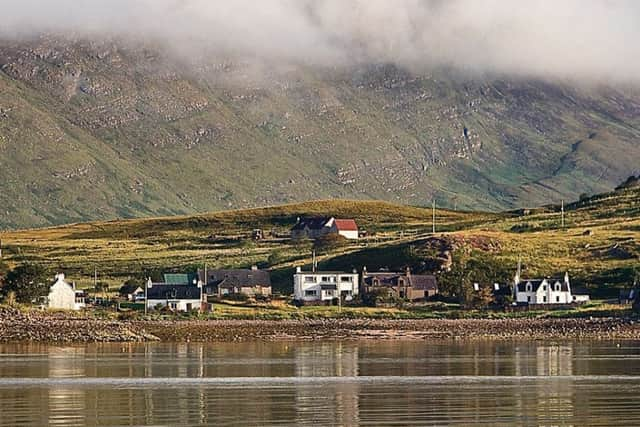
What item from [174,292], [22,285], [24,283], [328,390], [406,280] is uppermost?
[406,280]

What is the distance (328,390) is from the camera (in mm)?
57969

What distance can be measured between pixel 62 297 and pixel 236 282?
80.9 ft

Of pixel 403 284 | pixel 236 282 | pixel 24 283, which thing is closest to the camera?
pixel 24 283

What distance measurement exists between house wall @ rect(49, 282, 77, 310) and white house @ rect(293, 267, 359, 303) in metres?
24.2

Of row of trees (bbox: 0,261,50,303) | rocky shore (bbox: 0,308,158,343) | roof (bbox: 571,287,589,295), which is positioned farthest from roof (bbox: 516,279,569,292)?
row of trees (bbox: 0,261,50,303)

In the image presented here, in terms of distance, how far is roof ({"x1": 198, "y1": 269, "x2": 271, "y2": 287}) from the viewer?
140m

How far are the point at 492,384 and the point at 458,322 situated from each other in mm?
50272

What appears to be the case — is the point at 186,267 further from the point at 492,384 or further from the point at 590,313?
the point at 492,384

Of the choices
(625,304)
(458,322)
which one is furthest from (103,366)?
(625,304)

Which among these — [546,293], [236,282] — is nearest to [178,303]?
[236,282]

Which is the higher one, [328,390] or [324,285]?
[324,285]

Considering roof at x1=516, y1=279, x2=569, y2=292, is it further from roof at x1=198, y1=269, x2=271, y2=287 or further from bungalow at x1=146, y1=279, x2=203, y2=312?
bungalow at x1=146, y1=279, x2=203, y2=312

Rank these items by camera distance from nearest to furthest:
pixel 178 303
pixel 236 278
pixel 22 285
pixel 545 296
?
1. pixel 22 285
2. pixel 178 303
3. pixel 545 296
4. pixel 236 278

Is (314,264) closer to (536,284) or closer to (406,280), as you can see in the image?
(406,280)
